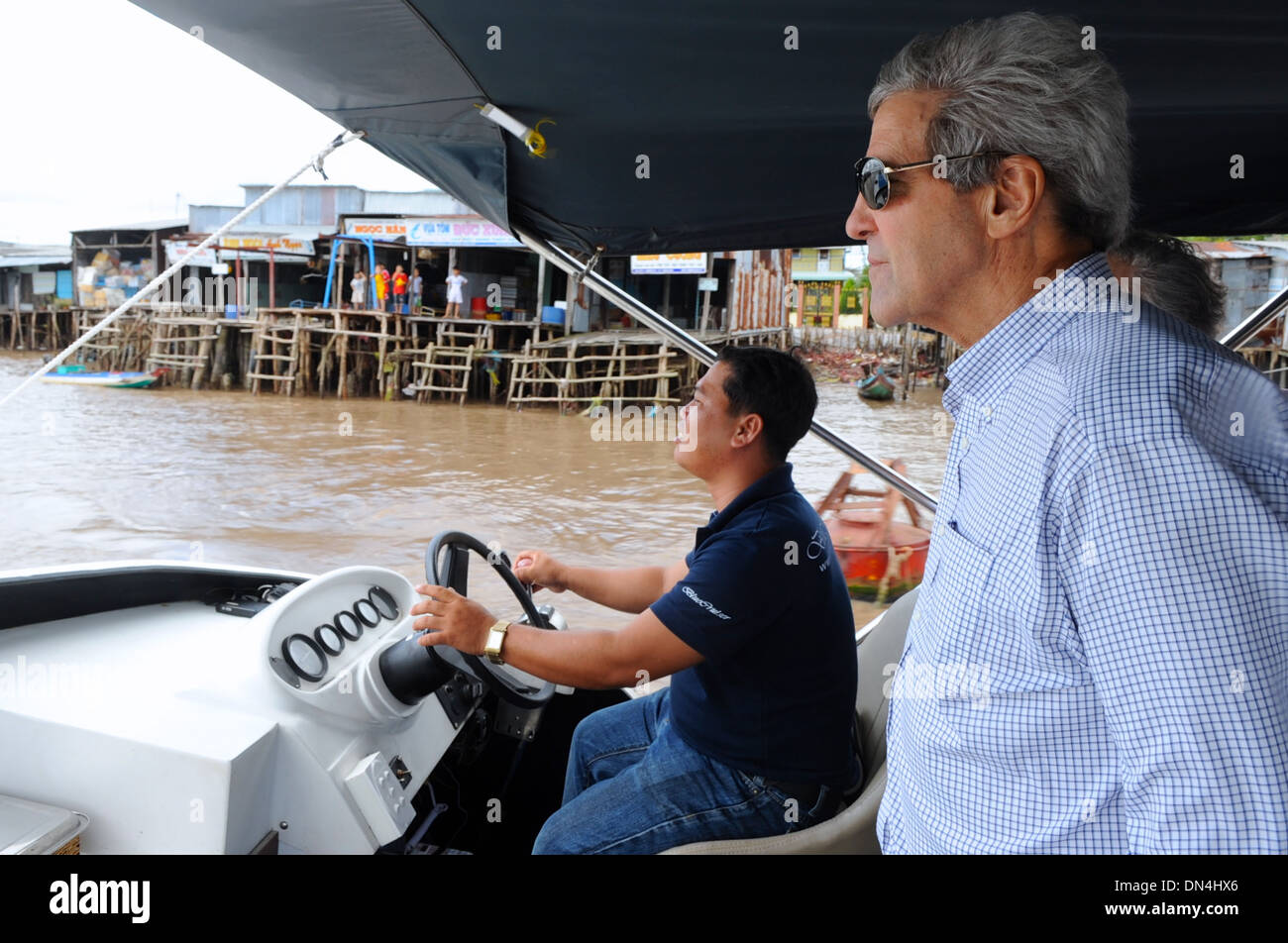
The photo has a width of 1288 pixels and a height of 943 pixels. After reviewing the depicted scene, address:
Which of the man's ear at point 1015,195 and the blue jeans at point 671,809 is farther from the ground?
the man's ear at point 1015,195

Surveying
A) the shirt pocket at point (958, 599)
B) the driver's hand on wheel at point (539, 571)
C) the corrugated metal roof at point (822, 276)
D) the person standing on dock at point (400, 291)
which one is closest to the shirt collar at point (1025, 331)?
the shirt pocket at point (958, 599)

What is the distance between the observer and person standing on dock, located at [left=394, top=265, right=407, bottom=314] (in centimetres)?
2617

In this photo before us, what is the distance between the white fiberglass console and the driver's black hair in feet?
2.92

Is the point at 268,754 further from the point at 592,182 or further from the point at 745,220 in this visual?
the point at 745,220

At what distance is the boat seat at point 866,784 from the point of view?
72.5 inches

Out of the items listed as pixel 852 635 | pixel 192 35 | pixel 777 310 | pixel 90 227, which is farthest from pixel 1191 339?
pixel 90 227

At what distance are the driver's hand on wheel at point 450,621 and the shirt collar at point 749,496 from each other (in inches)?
20.4

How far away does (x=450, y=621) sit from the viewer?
190 cm

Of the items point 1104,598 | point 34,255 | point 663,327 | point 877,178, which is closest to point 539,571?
point 663,327

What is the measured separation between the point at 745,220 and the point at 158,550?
11.1 m

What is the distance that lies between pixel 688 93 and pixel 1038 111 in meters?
1.22

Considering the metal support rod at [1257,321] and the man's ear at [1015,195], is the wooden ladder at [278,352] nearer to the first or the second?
the metal support rod at [1257,321]
